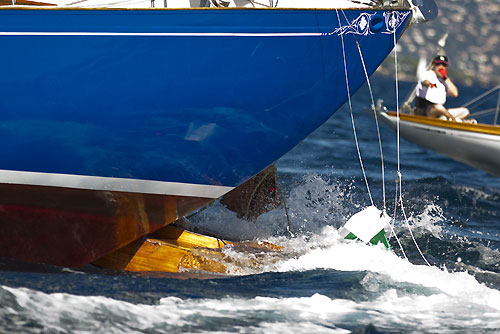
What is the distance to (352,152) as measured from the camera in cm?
1108

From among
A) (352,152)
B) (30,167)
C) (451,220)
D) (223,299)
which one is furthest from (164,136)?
(352,152)

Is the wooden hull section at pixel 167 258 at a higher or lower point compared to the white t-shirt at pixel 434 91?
lower

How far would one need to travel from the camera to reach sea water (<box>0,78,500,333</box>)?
3.59 meters

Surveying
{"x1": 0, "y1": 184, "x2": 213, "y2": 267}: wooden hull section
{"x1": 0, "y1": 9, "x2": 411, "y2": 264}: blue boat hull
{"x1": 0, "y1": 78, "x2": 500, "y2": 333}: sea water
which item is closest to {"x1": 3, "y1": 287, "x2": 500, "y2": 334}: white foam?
{"x1": 0, "y1": 78, "x2": 500, "y2": 333}: sea water

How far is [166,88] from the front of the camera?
4328 mm

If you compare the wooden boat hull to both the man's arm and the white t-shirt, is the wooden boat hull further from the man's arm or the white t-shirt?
the man's arm

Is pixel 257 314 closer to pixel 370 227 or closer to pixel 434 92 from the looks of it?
pixel 370 227

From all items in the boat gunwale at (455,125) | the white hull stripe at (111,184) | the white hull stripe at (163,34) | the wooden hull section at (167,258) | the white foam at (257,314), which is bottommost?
the white foam at (257,314)

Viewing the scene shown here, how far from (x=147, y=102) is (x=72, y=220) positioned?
3.07 feet

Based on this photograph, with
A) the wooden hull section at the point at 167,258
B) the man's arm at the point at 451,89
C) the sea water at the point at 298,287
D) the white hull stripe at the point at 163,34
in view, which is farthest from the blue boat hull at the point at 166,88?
the man's arm at the point at 451,89

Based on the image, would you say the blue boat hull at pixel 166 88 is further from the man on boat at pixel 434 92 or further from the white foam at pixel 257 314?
the man on boat at pixel 434 92

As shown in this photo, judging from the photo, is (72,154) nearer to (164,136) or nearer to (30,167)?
(30,167)

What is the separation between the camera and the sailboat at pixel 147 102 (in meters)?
4.17

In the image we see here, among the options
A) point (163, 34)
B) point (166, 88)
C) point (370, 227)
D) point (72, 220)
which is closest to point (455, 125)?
point (370, 227)
